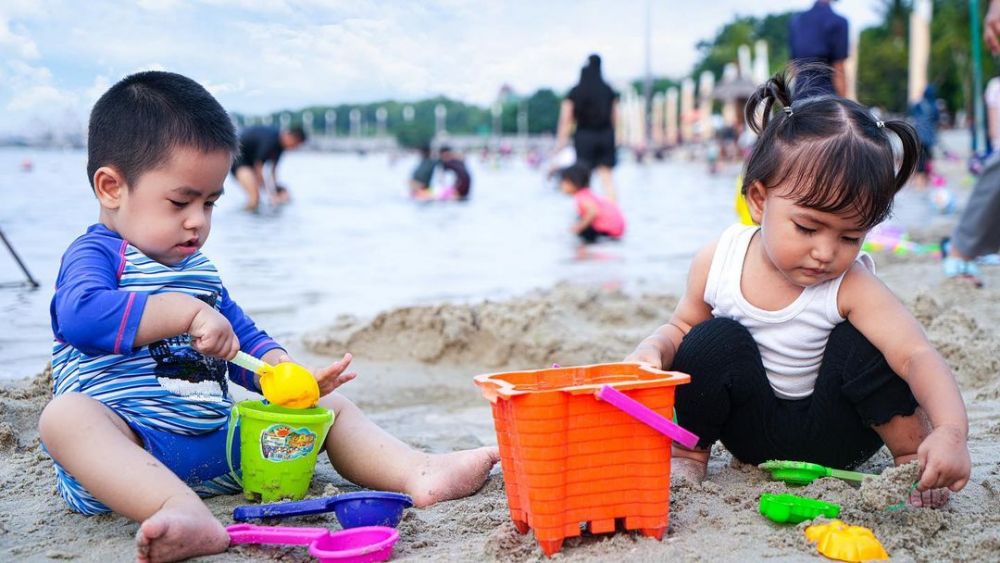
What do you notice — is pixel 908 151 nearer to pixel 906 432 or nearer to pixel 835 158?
pixel 835 158

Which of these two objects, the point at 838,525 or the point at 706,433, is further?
the point at 706,433

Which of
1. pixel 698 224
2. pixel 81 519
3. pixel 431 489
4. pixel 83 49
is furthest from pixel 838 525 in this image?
pixel 698 224

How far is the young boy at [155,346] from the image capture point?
6.49 feet

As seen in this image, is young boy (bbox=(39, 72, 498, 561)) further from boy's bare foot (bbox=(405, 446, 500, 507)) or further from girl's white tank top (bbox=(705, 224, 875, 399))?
girl's white tank top (bbox=(705, 224, 875, 399))

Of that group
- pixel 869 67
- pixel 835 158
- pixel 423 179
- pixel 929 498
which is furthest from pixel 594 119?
pixel 869 67

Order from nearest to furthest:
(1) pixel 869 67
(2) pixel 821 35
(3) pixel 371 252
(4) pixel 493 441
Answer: (4) pixel 493 441, (2) pixel 821 35, (3) pixel 371 252, (1) pixel 869 67

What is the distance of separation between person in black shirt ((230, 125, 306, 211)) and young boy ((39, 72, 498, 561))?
9.96 m

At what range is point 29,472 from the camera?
2.37 meters

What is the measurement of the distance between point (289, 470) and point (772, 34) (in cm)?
7634

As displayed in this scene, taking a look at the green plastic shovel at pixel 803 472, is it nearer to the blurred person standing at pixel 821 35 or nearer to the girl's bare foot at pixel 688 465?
the girl's bare foot at pixel 688 465

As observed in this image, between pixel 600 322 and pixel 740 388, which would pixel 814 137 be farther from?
pixel 600 322

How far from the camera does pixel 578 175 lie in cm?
956

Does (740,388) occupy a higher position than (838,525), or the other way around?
(740,388)

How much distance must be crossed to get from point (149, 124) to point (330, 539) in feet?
3.48
